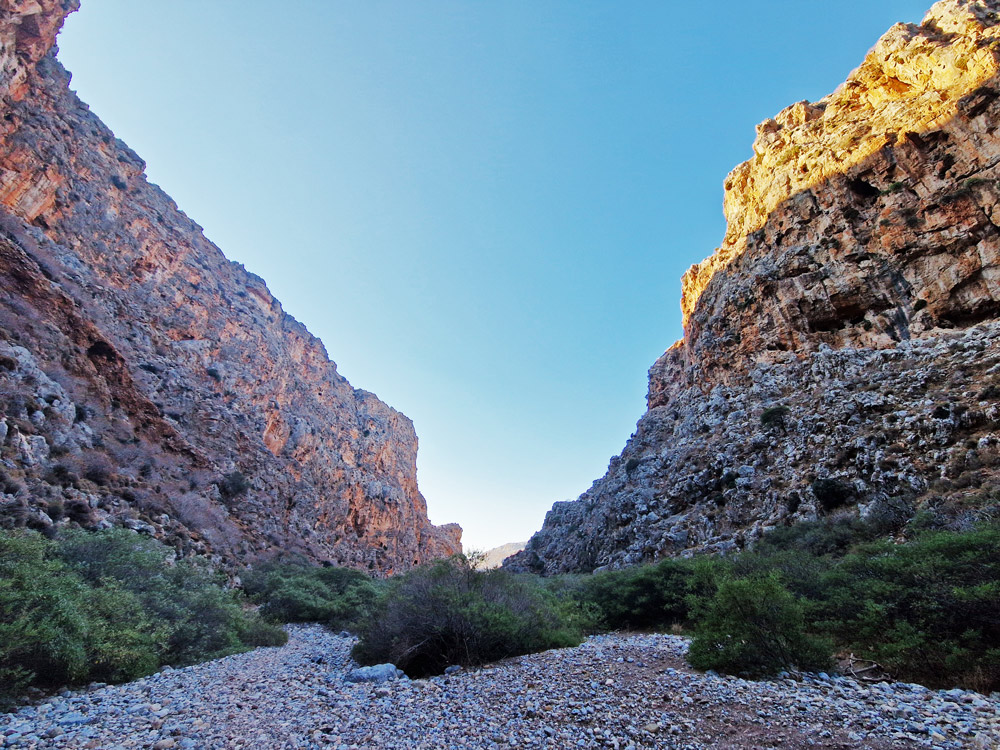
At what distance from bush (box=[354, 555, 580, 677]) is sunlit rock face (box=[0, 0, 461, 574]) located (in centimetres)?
996

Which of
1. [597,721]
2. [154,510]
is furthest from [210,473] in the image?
[597,721]

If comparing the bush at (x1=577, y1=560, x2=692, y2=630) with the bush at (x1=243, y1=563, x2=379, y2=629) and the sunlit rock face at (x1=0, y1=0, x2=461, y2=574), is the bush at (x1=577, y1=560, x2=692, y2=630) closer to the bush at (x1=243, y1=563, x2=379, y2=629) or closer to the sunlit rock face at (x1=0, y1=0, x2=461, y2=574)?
the bush at (x1=243, y1=563, x2=379, y2=629)

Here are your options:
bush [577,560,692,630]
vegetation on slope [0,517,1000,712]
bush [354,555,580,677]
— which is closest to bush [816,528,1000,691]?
vegetation on slope [0,517,1000,712]

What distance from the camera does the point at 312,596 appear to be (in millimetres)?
17109

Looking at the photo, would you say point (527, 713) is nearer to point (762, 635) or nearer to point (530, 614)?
point (762, 635)

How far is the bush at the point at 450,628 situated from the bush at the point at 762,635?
3343 mm

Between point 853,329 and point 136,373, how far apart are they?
1591 inches

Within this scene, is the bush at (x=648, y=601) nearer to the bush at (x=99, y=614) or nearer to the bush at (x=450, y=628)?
the bush at (x=450, y=628)

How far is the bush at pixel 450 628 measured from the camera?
7.95m

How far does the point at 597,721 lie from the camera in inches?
181

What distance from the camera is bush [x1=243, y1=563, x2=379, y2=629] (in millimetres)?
15992

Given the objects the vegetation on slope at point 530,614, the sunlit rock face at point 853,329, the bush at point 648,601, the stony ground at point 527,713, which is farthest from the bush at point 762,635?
the sunlit rock face at point 853,329

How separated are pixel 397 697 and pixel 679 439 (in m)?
28.4

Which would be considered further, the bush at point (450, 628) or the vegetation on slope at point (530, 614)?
the bush at point (450, 628)
